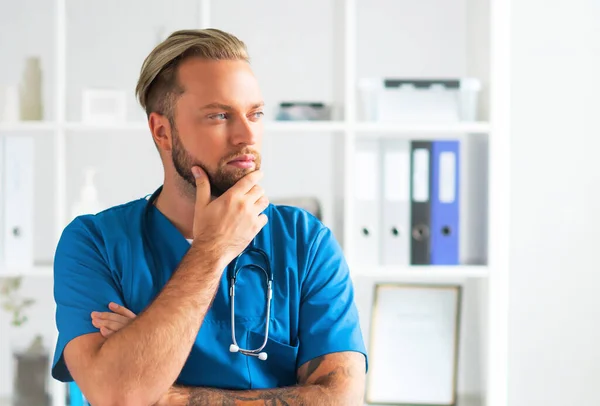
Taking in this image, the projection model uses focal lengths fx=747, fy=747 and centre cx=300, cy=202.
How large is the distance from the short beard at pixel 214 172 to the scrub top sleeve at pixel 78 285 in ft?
0.76

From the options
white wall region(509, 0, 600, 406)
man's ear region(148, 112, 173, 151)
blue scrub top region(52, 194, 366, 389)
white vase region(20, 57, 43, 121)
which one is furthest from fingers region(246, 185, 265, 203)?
white wall region(509, 0, 600, 406)

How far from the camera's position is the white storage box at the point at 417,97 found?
2.35 meters

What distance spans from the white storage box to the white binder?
1.07m

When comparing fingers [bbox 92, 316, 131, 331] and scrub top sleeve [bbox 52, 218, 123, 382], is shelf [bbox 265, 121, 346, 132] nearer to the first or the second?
scrub top sleeve [bbox 52, 218, 123, 382]

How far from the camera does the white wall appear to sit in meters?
2.79

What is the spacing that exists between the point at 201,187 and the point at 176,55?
0.29 m

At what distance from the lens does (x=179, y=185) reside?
1.64 m

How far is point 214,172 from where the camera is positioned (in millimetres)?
1580

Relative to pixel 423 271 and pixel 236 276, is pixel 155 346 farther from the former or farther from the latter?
pixel 423 271

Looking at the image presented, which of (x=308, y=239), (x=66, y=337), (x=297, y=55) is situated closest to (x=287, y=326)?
(x=308, y=239)

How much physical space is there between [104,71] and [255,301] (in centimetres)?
150

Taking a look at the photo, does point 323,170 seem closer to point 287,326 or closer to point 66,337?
point 287,326

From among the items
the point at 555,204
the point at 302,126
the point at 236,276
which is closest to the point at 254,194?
the point at 236,276

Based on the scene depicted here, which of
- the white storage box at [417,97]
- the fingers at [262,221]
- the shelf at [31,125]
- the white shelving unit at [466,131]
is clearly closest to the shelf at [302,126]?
the white shelving unit at [466,131]
